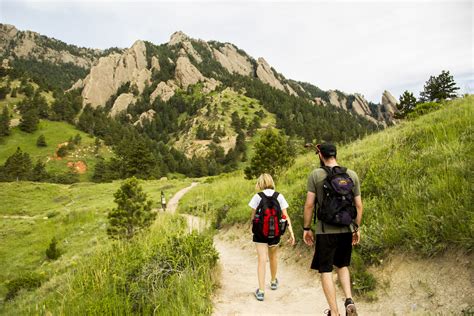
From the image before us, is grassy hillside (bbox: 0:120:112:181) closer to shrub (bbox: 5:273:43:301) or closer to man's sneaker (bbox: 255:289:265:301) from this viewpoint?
shrub (bbox: 5:273:43:301)

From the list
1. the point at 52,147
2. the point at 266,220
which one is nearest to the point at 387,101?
the point at 52,147

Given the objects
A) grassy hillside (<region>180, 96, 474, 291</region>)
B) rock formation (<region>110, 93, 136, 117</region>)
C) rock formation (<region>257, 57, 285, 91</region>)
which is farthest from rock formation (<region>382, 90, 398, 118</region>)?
grassy hillside (<region>180, 96, 474, 291</region>)

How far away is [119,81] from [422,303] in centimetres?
17083

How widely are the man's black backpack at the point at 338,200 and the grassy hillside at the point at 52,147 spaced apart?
284ft

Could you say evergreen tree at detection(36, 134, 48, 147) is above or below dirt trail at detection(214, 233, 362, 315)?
above

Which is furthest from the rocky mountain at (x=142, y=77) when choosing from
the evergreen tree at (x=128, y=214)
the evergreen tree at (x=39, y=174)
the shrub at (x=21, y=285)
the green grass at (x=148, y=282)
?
the green grass at (x=148, y=282)

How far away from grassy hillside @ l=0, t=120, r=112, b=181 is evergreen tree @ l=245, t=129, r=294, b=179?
71835 millimetres

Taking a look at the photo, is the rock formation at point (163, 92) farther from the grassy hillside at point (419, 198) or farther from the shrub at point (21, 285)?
the grassy hillside at point (419, 198)

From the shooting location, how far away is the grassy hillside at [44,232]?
14477 millimetres

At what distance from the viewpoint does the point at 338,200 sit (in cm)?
416

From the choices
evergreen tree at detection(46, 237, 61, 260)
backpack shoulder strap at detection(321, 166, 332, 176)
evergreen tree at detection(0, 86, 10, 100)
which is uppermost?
evergreen tree at detection(0, 86, 10, 100)

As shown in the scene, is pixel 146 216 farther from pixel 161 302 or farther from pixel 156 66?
pixel 156 66

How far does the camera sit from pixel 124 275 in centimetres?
551

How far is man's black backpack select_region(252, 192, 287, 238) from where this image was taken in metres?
5.42
